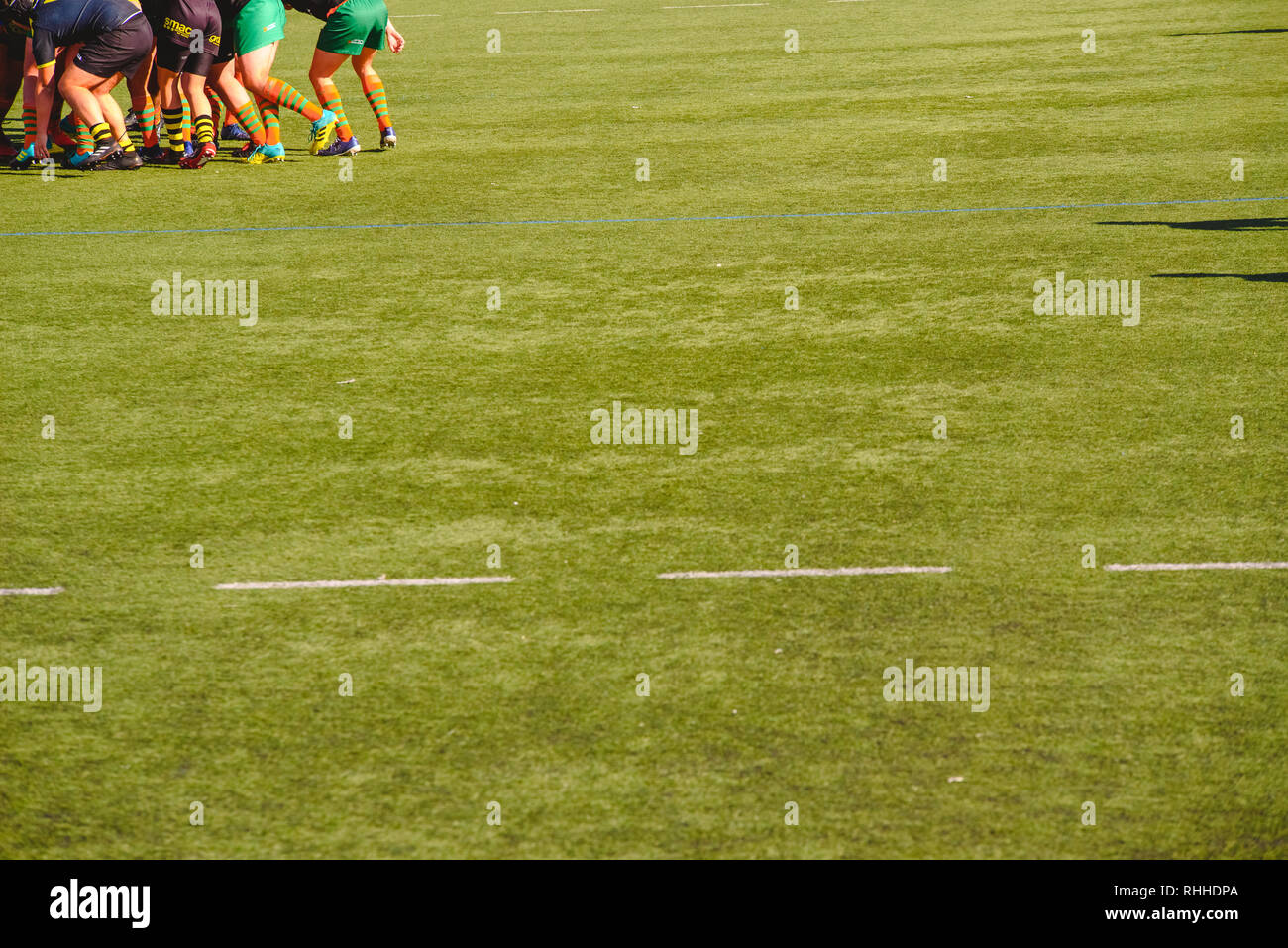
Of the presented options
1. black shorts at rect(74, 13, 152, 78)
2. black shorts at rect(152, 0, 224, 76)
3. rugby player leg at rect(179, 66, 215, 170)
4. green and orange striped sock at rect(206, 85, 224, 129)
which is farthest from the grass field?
green and orange striped sock at rect(206, 85, 224, 129)

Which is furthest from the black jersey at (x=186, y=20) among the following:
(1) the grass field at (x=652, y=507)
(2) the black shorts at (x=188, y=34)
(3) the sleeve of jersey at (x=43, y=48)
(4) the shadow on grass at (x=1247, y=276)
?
(4) the shadow on grass at (x=1247, y=276)

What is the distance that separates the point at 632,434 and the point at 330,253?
458 cm

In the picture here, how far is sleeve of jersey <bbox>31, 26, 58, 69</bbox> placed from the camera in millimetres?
14189

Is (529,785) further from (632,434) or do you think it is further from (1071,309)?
(1071,309)

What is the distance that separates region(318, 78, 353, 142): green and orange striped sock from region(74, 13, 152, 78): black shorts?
63.1 inches

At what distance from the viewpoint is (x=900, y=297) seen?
10.1m

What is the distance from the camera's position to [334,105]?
49.9ft

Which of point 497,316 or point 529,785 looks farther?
point 497,316

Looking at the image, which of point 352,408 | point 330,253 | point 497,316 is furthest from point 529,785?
point 330,253

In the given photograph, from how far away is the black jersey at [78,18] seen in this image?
14.0 meters

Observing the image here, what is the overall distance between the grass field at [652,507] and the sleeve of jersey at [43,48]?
1050mm

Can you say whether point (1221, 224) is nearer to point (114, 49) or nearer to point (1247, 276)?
point (1247, 276)

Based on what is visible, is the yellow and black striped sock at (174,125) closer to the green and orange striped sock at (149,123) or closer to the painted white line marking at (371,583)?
the green and orange striped sock at (149,123)

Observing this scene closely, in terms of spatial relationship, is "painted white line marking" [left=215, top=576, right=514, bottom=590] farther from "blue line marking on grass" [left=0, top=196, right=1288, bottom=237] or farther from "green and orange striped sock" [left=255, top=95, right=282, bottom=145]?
"green and orange striped sock" [left=255, top=95, right=282, bottom=145]
